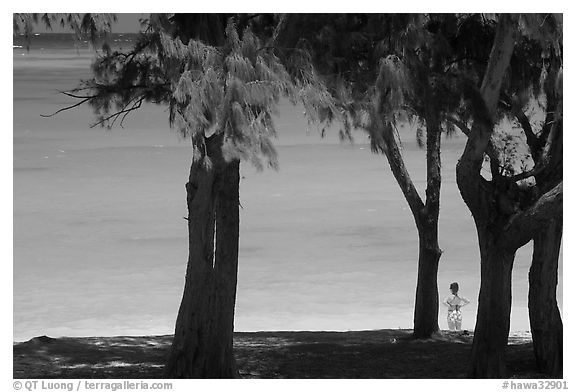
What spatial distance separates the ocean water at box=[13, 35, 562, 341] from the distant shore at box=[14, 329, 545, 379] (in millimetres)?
2430

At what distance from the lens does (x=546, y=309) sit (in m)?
9.99

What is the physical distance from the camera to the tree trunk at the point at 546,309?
989 cm

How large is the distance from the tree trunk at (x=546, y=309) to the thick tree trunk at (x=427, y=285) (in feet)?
6.42

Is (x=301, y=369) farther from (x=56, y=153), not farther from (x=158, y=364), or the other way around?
(x=56, y=153)

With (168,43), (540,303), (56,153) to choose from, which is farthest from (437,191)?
(56,153)

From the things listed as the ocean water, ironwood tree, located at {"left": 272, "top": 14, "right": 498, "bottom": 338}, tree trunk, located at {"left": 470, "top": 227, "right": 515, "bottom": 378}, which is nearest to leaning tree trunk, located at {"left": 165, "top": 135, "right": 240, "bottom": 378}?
ironwood tree, located at {"left": 272, "top": 14, "right": 498, "bottom": 338}

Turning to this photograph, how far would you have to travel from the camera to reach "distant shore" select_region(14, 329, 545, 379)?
1012 cm

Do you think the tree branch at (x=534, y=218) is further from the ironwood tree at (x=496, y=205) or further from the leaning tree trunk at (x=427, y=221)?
the leaning tree trunk at (x=427, y=221)

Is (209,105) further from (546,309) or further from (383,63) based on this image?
(546,309)

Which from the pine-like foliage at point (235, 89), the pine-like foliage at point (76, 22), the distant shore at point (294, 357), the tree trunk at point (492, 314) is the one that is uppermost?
the pine-like foliage at point (76, 22)

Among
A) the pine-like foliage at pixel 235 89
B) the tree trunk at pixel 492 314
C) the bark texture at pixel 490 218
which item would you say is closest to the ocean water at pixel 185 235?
the pine-like foliage at pixel 235 89

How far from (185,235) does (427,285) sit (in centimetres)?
1441

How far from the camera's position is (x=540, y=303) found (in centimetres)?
999
